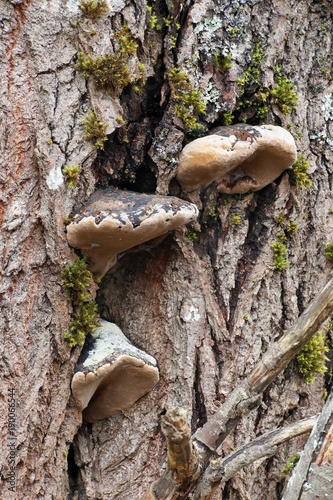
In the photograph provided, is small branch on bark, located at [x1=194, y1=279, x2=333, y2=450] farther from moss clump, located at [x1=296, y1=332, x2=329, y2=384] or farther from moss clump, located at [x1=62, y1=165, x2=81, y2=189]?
moss clump, located at [x1=62, y1=165, x2=81, y2=189]

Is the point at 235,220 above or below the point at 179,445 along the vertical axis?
above

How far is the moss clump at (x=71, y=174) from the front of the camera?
2973mm

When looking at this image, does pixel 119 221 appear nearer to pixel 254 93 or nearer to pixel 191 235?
pixel 191 235

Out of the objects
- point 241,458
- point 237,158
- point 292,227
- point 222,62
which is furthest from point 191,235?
point 241,458

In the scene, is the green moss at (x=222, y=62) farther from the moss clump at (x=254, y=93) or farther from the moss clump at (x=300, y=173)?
the moss clump at (x=300, y=173)

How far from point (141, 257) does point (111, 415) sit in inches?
35.1

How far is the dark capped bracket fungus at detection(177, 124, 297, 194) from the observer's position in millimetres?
3109

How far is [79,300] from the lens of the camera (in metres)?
3.02

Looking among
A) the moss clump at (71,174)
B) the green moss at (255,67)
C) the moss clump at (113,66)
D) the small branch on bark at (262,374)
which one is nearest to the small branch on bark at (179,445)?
the small branch on bark at (262,374)

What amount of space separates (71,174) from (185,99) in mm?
772

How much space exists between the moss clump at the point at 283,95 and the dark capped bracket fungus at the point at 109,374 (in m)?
1.60

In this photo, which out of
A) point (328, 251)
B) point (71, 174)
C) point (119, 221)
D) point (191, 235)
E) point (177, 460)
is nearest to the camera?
point (177, 460)

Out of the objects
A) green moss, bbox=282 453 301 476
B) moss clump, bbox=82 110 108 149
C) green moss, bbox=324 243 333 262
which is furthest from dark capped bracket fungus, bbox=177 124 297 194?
green moss, bbox=282 453 301 476

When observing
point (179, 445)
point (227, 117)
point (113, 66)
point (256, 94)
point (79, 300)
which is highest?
point (113, 66)
